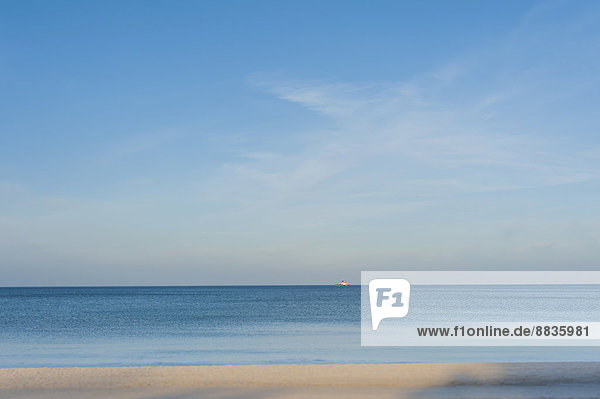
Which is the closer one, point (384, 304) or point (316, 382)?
point (316, 382)

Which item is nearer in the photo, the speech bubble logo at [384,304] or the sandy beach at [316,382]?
the sandy beach at [316,382]

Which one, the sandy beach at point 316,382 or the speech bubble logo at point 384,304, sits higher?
the speech bubble logo at point 384,304

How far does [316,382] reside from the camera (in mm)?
12297

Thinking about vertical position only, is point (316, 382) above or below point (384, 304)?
below

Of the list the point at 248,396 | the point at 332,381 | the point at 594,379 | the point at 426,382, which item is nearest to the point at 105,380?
the point at 248,396

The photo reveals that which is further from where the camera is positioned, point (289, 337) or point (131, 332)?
point (131, 332)

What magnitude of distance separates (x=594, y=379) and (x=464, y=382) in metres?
2.63

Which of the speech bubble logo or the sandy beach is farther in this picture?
the speech bubble logo

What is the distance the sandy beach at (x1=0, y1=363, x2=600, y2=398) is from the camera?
1120cm

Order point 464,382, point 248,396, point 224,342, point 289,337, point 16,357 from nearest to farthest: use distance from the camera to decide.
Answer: point 248,396
point 464,382
point 16,357
point 224,342
point 289,337

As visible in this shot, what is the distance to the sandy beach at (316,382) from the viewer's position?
11195 millimetres

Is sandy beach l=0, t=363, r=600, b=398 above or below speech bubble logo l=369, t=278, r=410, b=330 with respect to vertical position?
below

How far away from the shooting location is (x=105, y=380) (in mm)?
12234

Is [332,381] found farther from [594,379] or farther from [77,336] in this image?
[77,336]
